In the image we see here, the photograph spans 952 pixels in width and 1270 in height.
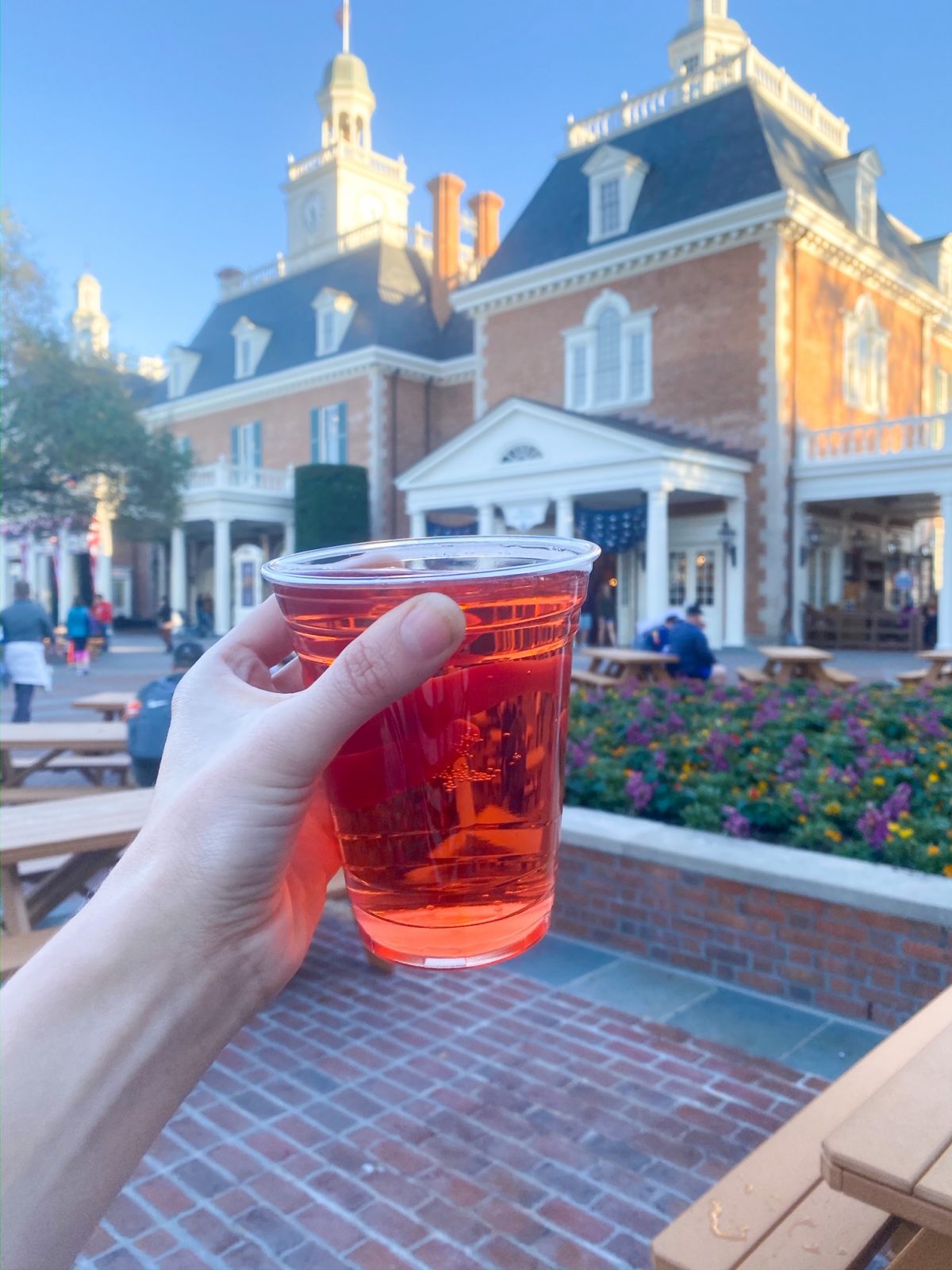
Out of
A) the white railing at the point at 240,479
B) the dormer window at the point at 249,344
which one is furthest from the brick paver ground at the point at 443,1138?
the dormer window at the point at 249,344

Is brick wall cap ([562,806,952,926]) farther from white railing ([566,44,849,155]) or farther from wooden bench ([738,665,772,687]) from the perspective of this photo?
white railing ([566,44,849,155])

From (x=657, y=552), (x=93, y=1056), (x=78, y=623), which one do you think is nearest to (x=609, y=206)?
(x=657, y=552)

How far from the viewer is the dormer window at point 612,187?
76.9 ft

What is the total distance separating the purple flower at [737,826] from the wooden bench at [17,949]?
2862mm

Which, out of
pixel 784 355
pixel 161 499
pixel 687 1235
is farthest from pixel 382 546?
pixel 161 499

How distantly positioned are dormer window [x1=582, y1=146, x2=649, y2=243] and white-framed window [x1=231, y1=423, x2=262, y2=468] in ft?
48.6

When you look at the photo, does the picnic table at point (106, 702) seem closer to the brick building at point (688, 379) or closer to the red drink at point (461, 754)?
the red drink at point (461, 754)

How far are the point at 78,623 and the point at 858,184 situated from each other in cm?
2103

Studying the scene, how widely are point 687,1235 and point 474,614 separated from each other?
1.39 meters

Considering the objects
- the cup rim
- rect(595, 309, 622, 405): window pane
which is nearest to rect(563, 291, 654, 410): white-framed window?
rect(595, 309, 622, 405): window pane

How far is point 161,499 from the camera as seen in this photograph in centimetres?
2447

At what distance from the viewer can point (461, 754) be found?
919 millimetres

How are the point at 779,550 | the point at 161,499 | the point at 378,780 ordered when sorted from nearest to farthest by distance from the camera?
the point at 378,780 → the point at 779,550 → the point at 161,499

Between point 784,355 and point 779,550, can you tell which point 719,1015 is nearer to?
point 779,550
